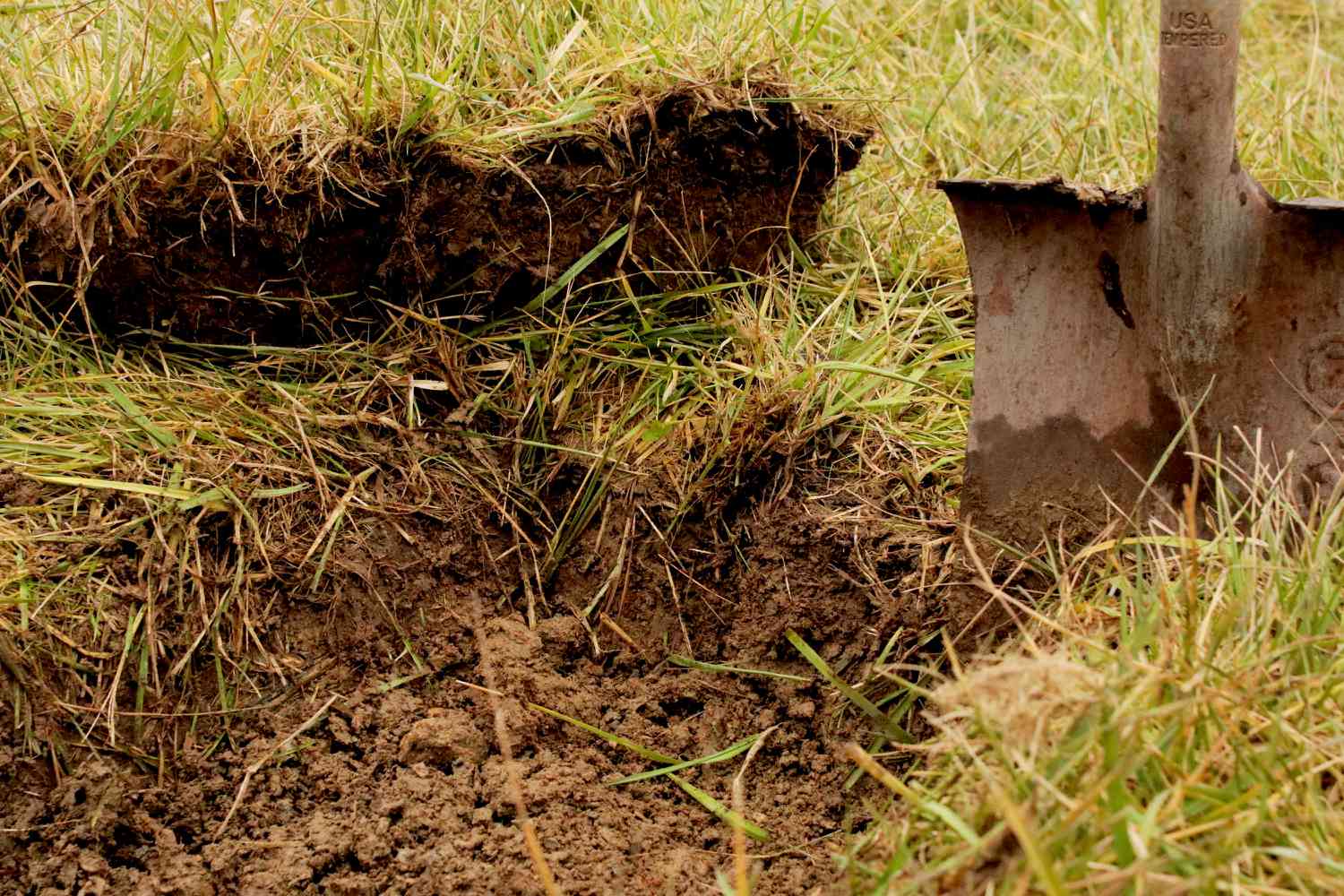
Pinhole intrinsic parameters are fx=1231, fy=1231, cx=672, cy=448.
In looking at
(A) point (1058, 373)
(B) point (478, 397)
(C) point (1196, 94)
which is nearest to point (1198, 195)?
(C) point (1196, 94)

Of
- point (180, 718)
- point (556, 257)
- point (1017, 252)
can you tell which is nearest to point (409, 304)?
point (556, 257)

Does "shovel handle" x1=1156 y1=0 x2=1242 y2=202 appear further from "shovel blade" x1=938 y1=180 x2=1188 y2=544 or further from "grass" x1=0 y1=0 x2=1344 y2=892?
"grass" x1=0 y1=0 x2=1344 y2=892

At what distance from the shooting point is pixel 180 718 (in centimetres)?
176

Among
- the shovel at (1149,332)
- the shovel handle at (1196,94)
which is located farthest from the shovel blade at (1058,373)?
the shovel handle at (1196,94)

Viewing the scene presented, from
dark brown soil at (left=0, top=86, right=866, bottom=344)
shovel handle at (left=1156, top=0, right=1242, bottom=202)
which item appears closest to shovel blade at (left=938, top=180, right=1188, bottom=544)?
shovel handle at (left=1156, top=0, right=1242, bottom=202)

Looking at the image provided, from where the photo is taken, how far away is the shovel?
1643mm

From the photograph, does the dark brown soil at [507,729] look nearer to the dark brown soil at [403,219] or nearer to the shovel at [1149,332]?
the shovel at [1149,332]

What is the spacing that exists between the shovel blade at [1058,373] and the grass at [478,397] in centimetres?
9

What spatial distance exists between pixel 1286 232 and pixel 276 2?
1654mm

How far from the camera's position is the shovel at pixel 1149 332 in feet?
5.39

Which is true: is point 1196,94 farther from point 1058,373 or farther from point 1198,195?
point 1058,373

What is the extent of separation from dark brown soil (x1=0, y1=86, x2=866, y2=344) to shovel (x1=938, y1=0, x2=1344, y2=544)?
497 mm

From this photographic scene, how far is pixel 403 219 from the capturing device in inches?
78.9

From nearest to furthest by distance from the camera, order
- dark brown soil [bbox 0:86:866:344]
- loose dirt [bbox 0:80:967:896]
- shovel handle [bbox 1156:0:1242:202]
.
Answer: shovel handle [bbox 1156:0:1242:202]
loose dirt [bbox 0:80:967:896]
dark brown soil [bbox 0:86:866:344]
